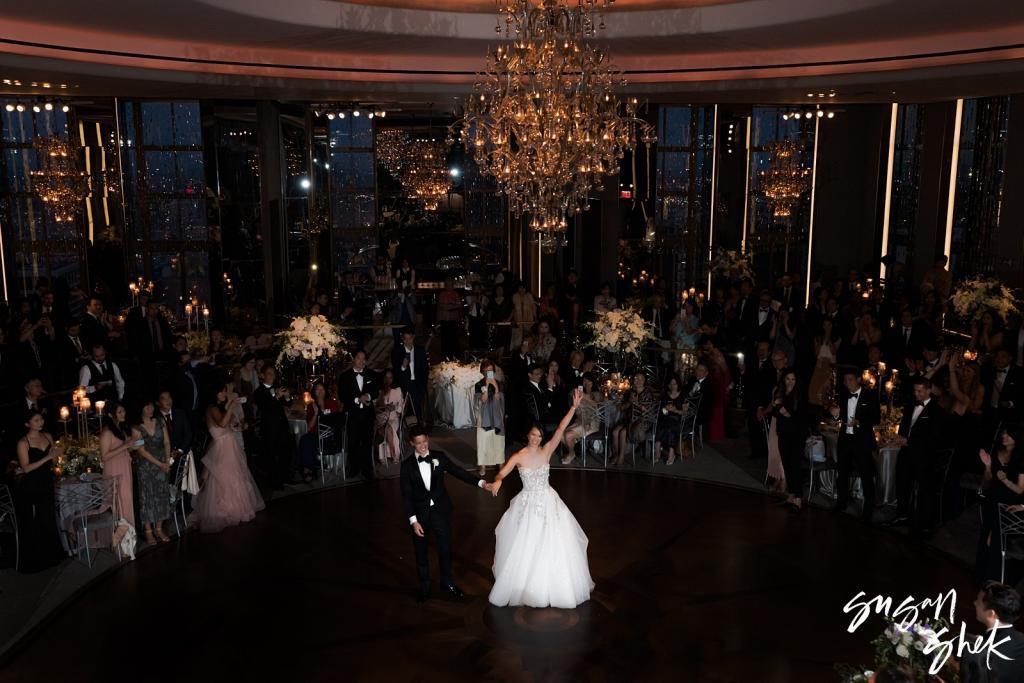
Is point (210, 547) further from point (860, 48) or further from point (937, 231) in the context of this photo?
point (937, 231)

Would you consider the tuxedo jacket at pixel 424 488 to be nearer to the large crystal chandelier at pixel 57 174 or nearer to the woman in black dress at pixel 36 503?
the woman in black dress at pixel 36 503

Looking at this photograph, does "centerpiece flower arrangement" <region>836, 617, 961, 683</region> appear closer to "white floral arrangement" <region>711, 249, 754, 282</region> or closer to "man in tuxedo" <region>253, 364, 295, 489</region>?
"man in tuxedo" <region>253, 364, 295, 489</region>

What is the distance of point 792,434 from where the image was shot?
10.1 meters

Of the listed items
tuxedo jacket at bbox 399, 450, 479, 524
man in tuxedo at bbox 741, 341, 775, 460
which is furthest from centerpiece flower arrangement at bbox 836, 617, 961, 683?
man in tuxedo at bbox 741, 341, 775, 460

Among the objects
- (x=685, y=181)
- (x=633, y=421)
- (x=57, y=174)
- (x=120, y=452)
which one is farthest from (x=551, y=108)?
(x=685, y=181)

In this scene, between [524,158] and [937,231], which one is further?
[937,231]

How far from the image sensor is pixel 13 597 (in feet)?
26.8

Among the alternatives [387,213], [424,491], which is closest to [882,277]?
[387,213]

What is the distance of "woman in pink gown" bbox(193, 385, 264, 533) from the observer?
959 centimetres

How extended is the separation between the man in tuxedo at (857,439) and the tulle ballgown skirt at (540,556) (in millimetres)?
3444

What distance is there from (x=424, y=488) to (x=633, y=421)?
4.58 metres

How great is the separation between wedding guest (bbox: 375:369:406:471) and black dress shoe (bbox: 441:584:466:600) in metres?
3.60

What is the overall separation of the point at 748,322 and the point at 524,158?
22.7ft

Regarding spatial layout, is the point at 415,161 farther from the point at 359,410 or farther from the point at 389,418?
the point at 359,410
